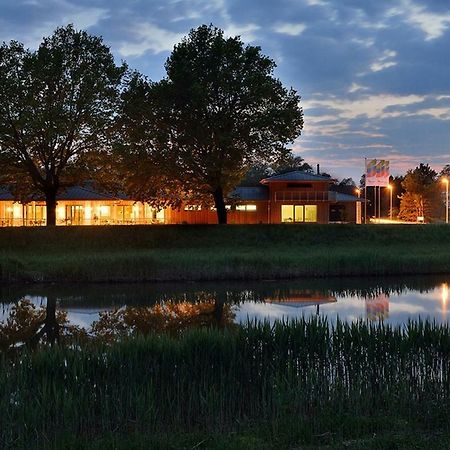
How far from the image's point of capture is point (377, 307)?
19938mm

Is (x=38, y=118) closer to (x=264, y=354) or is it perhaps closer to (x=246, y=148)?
(x=246, y=148)

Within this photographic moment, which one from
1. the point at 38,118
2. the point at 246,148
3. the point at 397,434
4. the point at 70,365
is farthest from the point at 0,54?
the point at 397,434

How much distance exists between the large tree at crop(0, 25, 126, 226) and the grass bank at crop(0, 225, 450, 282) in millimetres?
3889

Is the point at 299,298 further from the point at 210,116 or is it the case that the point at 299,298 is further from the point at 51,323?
the point at 210,116

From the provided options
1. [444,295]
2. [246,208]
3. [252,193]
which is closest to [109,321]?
[444,295]

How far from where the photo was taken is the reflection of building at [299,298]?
21.0 metres

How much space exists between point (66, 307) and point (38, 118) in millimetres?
18707

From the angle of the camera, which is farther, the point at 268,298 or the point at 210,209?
the point at 210,209

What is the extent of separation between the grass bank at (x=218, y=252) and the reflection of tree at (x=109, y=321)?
594 cm

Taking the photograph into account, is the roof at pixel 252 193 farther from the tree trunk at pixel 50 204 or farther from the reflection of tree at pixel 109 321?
the reflection of tree at pixel 109 321

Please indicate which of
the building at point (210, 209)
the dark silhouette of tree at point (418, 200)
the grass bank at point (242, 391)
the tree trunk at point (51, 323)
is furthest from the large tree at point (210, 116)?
the dark silhouette of tree at point (418, 200)

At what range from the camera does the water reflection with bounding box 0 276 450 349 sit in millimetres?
17016

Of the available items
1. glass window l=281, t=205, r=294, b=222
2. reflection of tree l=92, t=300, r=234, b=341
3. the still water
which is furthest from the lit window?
reflection of tree l=92, t=300, r=234, b=341

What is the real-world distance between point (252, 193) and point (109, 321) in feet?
127
